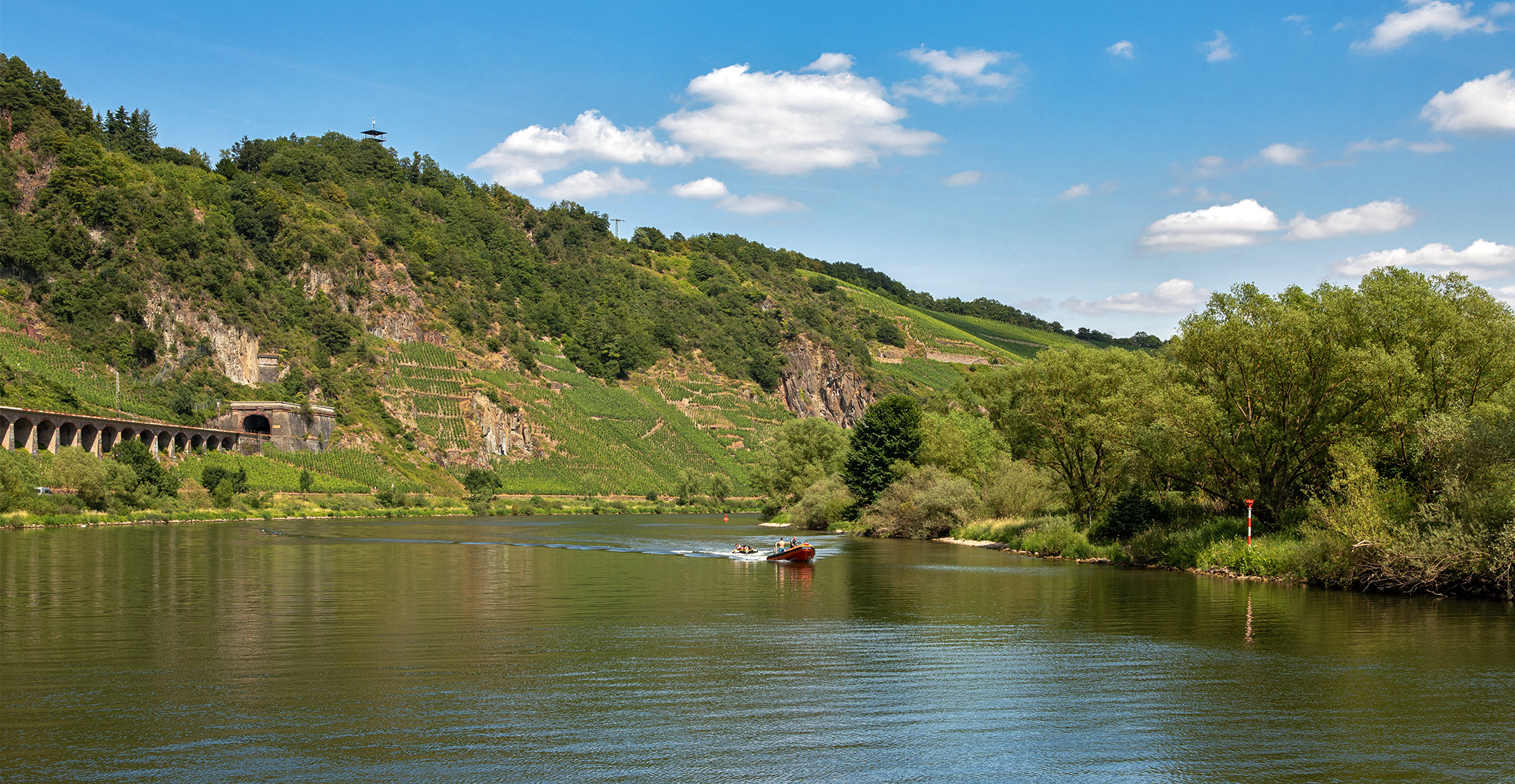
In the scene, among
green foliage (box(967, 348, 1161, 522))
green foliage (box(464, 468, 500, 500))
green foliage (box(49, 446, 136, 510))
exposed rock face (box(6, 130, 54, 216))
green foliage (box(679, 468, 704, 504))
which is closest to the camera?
green foliage (box(967, 348, 1161, 522))

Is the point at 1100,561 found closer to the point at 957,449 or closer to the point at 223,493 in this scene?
the point at 957,449

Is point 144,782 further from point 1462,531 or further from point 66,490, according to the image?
point 66,490

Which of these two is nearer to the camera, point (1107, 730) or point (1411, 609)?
point (1107, 730)

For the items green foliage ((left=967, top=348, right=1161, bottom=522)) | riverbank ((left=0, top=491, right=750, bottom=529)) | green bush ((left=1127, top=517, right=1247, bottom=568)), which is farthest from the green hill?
green bush ((left=1127, top=517, right=1247, bottom=568))

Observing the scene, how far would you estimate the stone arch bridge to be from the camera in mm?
93375

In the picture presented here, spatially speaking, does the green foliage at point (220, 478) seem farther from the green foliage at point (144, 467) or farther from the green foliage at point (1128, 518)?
the green foliage at point (1128, 518)

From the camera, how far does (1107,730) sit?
677 inches

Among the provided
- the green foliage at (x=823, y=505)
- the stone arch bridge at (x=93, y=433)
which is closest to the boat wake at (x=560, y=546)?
the green foliage at (x=823, y=505)

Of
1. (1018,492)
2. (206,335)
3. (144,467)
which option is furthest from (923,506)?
(206,335)

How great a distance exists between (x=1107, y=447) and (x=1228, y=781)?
4473 cm

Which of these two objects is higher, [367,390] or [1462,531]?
[367,390]

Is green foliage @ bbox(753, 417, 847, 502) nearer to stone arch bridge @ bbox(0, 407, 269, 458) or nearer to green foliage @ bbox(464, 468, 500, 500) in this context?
green foliage @ bbox(464, 468, 500, 500)

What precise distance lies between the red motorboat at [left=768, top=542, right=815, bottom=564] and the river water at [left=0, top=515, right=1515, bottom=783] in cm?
1138

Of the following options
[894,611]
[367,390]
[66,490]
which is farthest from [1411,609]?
[367,390]
